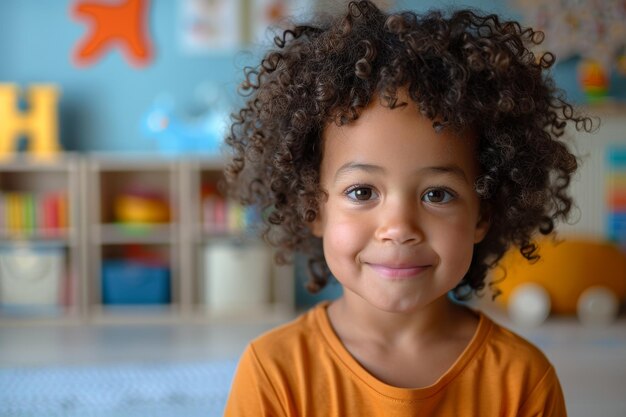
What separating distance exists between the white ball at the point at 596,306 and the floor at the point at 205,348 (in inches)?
1.5

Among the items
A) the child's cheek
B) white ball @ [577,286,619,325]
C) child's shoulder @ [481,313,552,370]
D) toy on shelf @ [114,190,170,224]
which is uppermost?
the child's cheek

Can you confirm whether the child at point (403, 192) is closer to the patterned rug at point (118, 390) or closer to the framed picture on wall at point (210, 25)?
the patterned rug at point (118, 390)

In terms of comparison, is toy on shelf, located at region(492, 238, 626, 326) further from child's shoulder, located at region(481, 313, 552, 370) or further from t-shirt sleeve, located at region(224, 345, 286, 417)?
t-shirt sleeve, located at region(224, 345, 286, 417)

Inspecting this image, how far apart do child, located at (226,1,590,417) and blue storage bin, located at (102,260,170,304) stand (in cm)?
260

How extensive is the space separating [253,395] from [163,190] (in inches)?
118

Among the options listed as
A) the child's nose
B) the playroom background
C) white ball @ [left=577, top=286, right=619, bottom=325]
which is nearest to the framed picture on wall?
the playroom background

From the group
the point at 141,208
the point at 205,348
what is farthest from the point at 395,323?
the point at 141,208

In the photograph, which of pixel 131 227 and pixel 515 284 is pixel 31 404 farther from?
pixel 515 284

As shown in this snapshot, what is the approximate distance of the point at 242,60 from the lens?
11.5 feet

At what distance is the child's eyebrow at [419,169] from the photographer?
31.5 inches

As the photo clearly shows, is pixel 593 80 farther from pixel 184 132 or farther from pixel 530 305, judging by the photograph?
pixel 184 132

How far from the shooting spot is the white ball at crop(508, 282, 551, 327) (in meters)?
2.98

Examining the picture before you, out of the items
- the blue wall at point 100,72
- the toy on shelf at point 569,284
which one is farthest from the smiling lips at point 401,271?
the blue wall at point 100,72

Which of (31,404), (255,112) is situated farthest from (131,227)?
(255,112)
